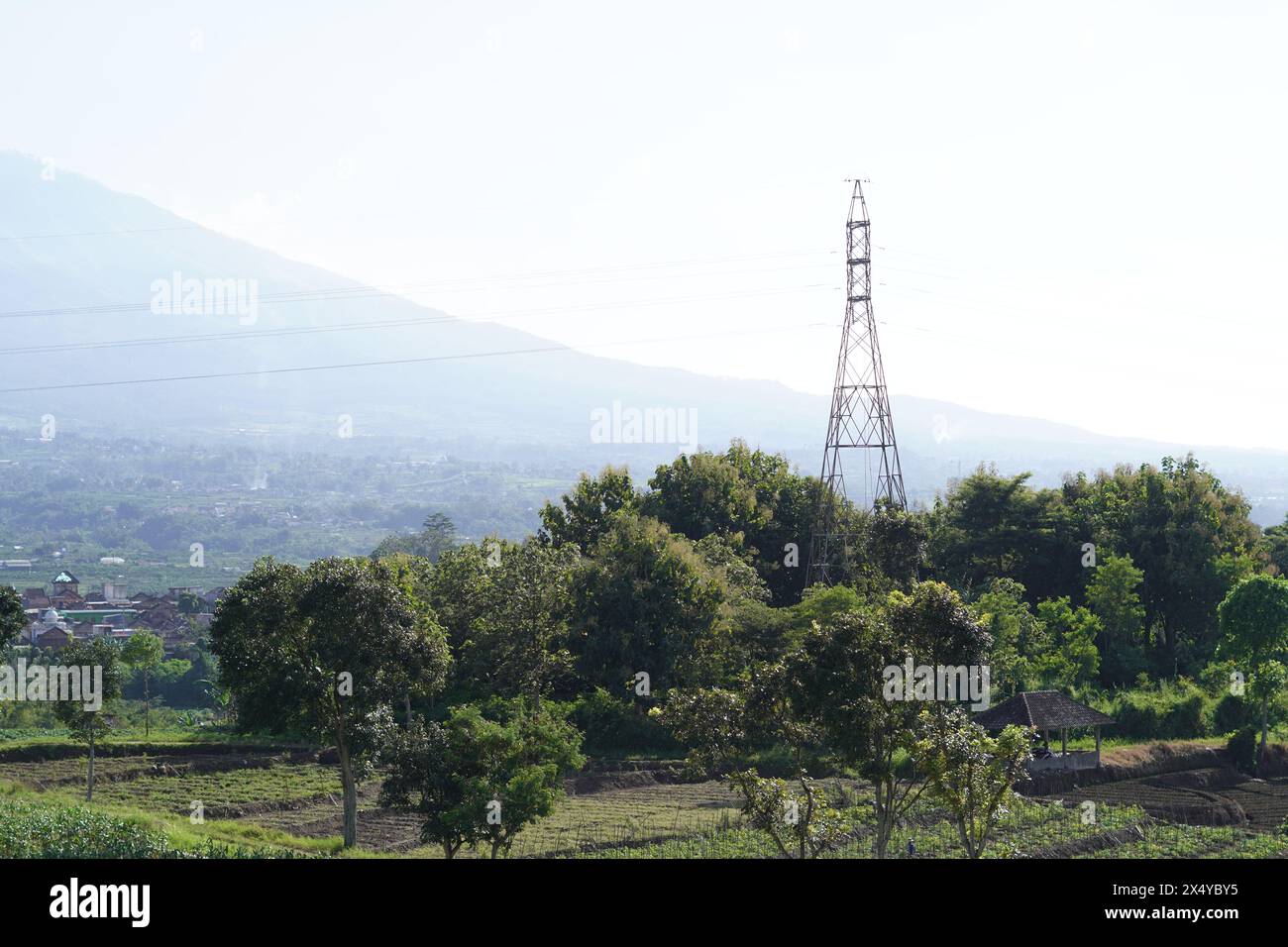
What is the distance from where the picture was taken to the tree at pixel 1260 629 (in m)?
33.5

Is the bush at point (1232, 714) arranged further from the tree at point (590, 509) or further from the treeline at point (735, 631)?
the tree at point (590, 509)

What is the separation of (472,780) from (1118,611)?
2657 centimetres

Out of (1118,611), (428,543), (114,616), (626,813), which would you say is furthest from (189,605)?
(626,813)

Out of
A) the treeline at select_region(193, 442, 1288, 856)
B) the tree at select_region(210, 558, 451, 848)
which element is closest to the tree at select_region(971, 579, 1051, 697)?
the treeline at select_region(193, 442, 1288, 856)

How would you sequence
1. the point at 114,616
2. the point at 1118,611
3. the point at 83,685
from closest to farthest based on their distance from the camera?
the point at 83,685
the point at 1118,611
the point at 114,616

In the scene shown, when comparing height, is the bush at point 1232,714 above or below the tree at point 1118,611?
below

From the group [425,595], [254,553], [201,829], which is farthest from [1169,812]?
[254,553]

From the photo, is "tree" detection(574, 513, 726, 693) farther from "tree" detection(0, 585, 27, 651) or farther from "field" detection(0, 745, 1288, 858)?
"tree" detection(0, 585, 27, 651)

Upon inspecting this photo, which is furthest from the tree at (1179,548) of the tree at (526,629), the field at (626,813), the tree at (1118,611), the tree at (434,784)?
the tree at (434,784)

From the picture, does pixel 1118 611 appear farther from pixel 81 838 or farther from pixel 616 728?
pixel 81 838

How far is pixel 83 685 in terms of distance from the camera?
27828mm

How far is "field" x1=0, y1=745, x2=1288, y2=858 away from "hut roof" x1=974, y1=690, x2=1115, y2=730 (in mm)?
1626

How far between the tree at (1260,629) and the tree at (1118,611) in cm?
523
